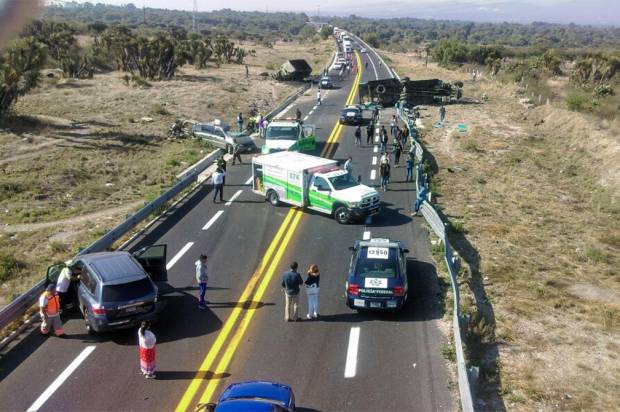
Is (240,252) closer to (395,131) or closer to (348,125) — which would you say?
(395,131)

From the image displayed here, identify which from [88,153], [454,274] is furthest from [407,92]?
[454,274]

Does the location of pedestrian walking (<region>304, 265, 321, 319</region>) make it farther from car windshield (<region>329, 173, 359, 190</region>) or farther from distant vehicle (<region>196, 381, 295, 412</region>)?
car windshield (<region>329, 173, 359, 190</region>)

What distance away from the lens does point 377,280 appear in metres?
14.2

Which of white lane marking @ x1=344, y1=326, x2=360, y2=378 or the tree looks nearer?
white lane marking @ x1=344, y1=326, x2=360, y2=378

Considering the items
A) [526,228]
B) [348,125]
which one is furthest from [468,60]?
[526,228]

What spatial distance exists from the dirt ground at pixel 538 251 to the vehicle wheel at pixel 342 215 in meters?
3.96

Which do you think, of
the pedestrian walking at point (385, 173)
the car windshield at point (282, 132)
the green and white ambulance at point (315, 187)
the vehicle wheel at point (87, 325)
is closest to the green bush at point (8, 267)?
the vehicle wheel at point (87, 325)

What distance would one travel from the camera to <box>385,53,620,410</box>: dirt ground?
1222 cm

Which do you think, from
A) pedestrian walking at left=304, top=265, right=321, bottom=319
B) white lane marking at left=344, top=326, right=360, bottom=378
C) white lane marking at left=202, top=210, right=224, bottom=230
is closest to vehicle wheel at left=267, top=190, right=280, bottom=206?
white lane marking at left=202, top=210, right=224, bottom=230

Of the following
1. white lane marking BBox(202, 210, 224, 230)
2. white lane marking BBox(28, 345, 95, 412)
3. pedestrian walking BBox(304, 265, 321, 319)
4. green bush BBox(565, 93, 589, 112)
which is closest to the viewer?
white lane marking BBox(28, 345, 95, 412)

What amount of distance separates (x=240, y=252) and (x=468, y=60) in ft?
290

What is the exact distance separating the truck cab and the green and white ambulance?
6342 millimetres

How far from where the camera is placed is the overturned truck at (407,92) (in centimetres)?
4900

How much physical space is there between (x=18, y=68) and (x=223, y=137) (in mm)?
18143
